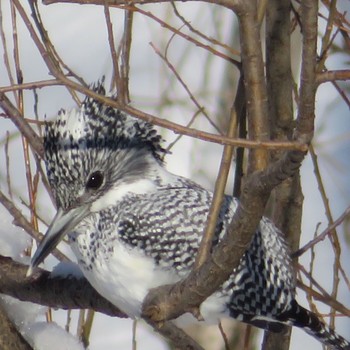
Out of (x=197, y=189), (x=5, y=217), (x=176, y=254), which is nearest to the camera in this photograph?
(x=176, y=254)

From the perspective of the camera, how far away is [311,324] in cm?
234

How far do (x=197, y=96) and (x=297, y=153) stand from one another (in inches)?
123

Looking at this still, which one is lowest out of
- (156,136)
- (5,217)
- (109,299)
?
(109,299)

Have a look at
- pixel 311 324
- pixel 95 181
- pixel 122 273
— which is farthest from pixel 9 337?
pixel 311 324

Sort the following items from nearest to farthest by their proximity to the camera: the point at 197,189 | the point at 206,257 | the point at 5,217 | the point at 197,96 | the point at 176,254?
1. the point at 206,257
2. the point at 176,254
3. the point at 197,189
4. the point at 5,217
5. the point at 197,96

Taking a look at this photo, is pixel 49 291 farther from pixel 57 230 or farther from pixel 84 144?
pixel 84 144

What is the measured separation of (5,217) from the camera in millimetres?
2594

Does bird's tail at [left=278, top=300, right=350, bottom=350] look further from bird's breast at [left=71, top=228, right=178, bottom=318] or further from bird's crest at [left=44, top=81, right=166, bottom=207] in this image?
bird's crest at [left=44, top=81, right=166, bottom=207]

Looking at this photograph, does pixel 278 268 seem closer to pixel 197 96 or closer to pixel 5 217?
pixel 5 217

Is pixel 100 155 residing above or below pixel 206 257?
above

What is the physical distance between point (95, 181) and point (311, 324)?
0.59m

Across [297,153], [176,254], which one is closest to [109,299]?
[176,254]

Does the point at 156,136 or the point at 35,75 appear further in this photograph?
the point at 35,75

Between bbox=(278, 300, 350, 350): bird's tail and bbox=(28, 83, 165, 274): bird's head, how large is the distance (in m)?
0.47
